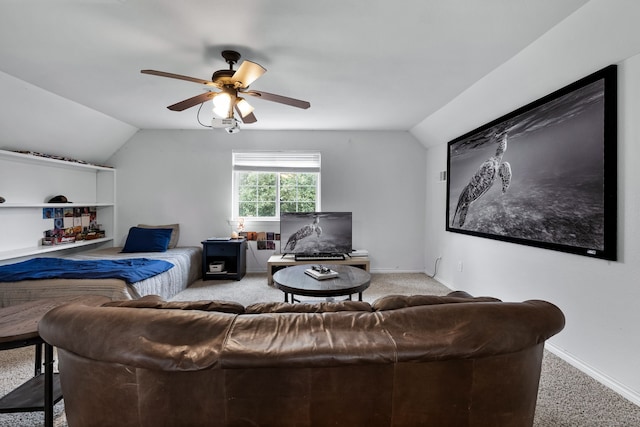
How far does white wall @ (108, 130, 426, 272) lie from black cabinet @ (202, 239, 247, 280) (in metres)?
0.43

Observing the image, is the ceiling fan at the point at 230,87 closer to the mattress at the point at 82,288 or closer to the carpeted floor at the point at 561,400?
the mattress at the point at 82,288

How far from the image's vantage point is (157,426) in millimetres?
967

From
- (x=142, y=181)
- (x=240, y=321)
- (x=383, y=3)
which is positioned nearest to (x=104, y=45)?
(x=383, y=3)

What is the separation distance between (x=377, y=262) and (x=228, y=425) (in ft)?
→ 13.0

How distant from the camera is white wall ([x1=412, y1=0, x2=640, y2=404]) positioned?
168cm

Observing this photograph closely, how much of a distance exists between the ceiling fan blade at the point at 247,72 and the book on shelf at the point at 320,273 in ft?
5.58

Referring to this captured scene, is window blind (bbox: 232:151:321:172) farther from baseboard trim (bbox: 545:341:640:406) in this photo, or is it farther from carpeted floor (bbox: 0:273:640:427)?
baseboard trim (bbox: 545:341:640:406)

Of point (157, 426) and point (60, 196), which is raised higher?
point (60, 196)

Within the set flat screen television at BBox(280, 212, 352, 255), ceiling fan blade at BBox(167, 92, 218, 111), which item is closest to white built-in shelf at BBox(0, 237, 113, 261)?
ceiling fan blade at BBox(167, 92, 218, 111)

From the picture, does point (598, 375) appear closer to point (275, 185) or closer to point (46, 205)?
point (275, 185)

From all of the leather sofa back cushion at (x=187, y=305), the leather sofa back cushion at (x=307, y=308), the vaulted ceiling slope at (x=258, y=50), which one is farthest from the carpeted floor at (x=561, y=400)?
the vaulted ceiling slope at (x=258, y=50)

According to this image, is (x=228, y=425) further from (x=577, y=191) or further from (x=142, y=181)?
(x=142, y=181)

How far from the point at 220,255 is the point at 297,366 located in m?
3.67

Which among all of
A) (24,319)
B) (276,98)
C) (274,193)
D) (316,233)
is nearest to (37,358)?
(24,319)
